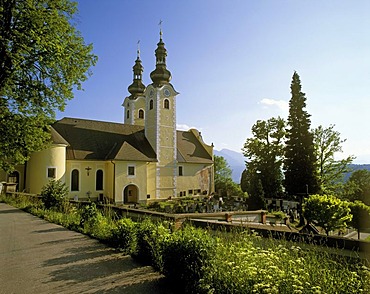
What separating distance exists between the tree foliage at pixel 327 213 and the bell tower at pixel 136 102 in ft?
100

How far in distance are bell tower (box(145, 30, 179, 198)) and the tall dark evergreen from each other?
13921 millimetres

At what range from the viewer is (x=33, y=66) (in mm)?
14062

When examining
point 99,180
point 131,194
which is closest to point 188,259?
point 99,180

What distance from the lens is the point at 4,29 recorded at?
12773 mm

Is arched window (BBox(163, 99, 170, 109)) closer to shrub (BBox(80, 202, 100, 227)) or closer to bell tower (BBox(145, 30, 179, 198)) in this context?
bell tower (BBox(145, 30, 179, 198))

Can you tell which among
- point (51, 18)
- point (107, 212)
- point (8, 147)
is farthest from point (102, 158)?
point (107, 212)

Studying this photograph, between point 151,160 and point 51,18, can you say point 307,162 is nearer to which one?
point 151,160

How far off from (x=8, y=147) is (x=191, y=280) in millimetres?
13895

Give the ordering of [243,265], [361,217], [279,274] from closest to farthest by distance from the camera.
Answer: [279,274] < [243,265] < [361,217]

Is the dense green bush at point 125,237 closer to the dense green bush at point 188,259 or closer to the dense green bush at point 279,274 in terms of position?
the dense green bush at point 188,259

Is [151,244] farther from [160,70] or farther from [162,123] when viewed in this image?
[160,70]

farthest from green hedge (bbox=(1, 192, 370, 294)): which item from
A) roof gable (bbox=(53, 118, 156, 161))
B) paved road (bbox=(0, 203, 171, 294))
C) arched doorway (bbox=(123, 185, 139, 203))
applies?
arched doorway (bbox=(123, 185, 139, 203))

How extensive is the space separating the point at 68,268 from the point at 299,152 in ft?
102

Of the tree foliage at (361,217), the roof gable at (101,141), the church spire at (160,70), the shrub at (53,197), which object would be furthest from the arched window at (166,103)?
the tree foliage at (361,217)
